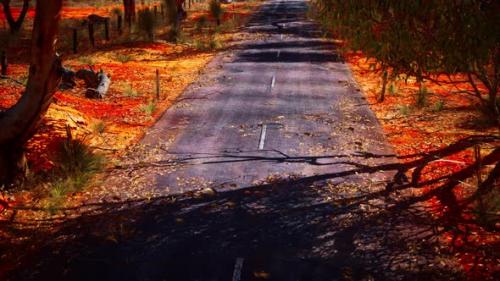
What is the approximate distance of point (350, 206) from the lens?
991 centimetres

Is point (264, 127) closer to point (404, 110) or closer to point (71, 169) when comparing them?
point (404, 110)

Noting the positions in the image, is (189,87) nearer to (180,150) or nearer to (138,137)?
(138,137)

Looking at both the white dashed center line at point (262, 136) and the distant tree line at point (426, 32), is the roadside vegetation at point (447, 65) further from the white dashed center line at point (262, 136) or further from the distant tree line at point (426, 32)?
the white dashed center line at point (262, 136)

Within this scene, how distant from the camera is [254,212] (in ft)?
31.4

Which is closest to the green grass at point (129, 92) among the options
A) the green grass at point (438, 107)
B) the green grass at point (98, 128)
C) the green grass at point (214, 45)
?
the green grass at point (98, 128)

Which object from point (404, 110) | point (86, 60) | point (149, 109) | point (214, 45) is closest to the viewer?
point (149, 109)

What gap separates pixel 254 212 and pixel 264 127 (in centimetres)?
593

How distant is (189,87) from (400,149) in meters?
10.6

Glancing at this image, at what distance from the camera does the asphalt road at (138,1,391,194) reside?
11.8 metres

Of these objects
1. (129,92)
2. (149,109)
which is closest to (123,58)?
(129,92)

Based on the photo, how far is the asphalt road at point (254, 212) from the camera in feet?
25.3

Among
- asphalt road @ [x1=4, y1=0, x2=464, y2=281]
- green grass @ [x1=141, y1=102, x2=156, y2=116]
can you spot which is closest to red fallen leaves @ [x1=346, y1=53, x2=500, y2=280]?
asphalt road @ [x1=4, y1=0, x2=464, y2=281]

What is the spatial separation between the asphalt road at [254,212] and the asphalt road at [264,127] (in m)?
0.06

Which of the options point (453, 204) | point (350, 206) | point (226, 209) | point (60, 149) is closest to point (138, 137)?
point (60, 149)
